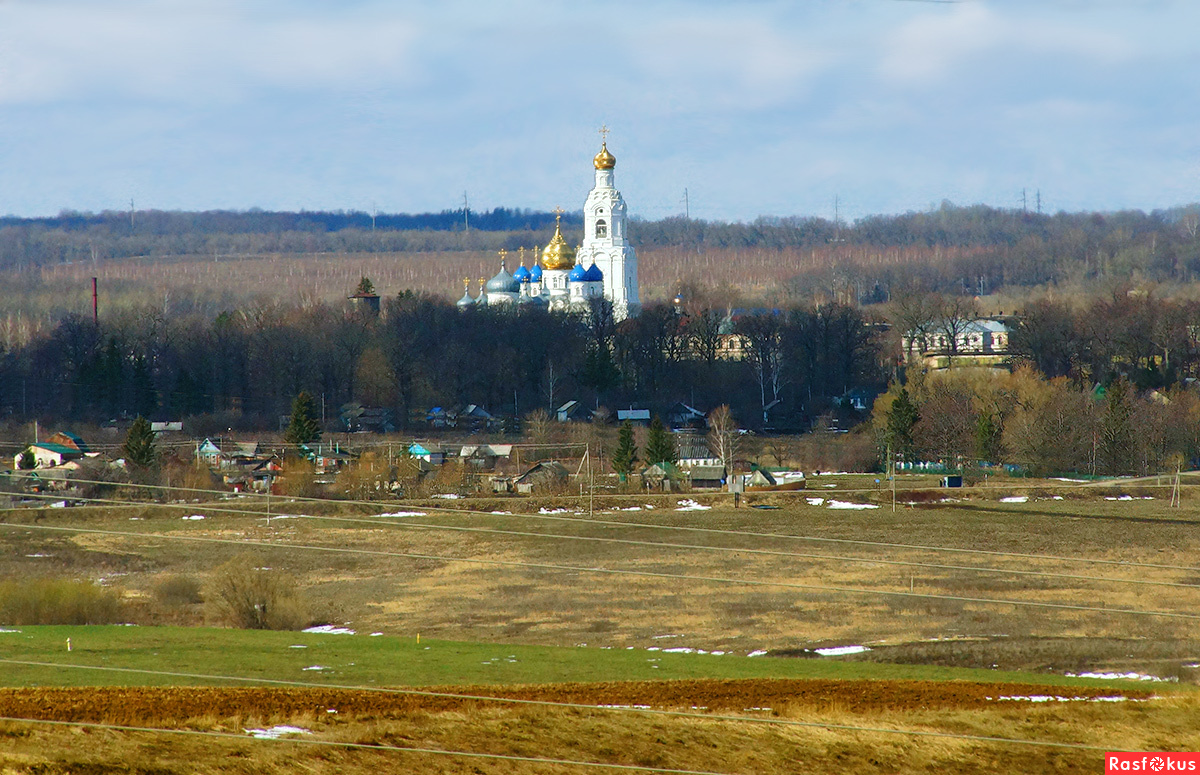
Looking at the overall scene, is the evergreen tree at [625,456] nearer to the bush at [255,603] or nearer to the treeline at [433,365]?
the treeline at [433,365]

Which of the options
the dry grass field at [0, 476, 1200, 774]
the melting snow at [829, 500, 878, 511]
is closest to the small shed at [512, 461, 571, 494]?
the dry grass field at [0, 476, 1200, 774]

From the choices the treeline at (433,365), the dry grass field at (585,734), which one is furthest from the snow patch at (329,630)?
the treeline at (433,365)

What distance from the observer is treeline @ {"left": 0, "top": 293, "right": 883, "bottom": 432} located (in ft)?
223

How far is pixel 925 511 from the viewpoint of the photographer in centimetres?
4347

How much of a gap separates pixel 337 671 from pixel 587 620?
25.5ft

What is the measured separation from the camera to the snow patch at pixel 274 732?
50.9 ft

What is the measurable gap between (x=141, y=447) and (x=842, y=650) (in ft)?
99.8

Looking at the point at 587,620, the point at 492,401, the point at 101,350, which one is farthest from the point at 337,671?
the point at 101,350

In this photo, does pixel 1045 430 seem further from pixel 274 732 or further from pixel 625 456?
pixel 274 732

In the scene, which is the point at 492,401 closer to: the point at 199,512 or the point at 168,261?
the point at 199,512

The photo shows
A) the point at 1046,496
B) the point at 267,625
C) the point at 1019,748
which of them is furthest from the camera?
the point at 1046,496

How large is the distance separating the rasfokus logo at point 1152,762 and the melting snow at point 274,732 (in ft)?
27.0

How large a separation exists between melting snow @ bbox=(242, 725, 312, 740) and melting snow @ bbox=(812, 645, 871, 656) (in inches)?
420

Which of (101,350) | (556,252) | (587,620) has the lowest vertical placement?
(587,620)
